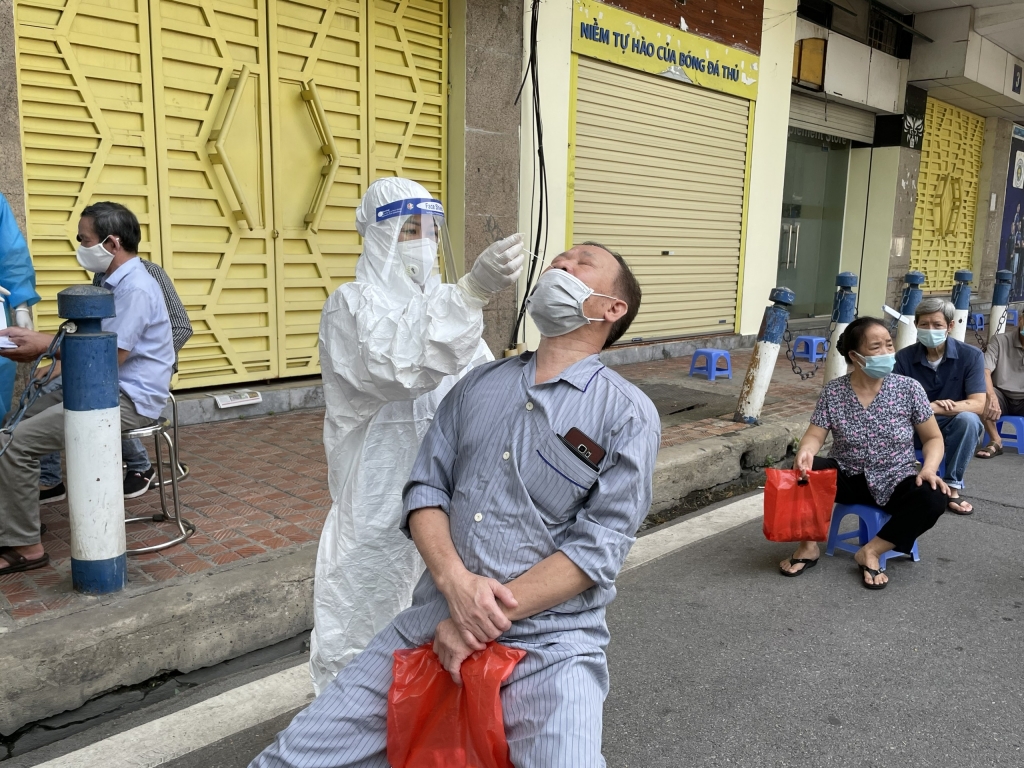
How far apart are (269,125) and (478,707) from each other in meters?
5.58

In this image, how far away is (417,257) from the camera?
2.76m

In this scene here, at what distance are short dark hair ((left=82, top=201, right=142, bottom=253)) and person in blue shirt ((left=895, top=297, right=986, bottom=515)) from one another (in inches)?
176

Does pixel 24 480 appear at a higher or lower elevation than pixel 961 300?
lower

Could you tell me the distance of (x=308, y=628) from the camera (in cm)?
357

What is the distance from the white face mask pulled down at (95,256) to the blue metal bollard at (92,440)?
100cm

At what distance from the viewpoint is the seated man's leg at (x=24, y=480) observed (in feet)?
11.4

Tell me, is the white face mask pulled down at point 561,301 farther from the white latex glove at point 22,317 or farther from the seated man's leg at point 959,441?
the seated man's leg at point 959,441

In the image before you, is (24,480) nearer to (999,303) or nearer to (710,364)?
(710,364)

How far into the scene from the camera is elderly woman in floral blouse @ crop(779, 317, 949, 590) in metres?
4.14

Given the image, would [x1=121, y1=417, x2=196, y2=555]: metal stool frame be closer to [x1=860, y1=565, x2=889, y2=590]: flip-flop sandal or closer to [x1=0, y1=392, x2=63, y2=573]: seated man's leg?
[x1=0, y1=392, x2=63, y2=573]: seated man's leg

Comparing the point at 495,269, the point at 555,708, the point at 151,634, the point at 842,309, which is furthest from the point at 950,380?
the point at 151,634

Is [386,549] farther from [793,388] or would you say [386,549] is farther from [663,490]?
[793,388]

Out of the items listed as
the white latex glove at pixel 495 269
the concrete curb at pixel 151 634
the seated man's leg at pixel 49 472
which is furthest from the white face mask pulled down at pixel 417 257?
the seated man's leg at pixel 49 472

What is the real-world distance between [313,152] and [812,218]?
30.3 ft
